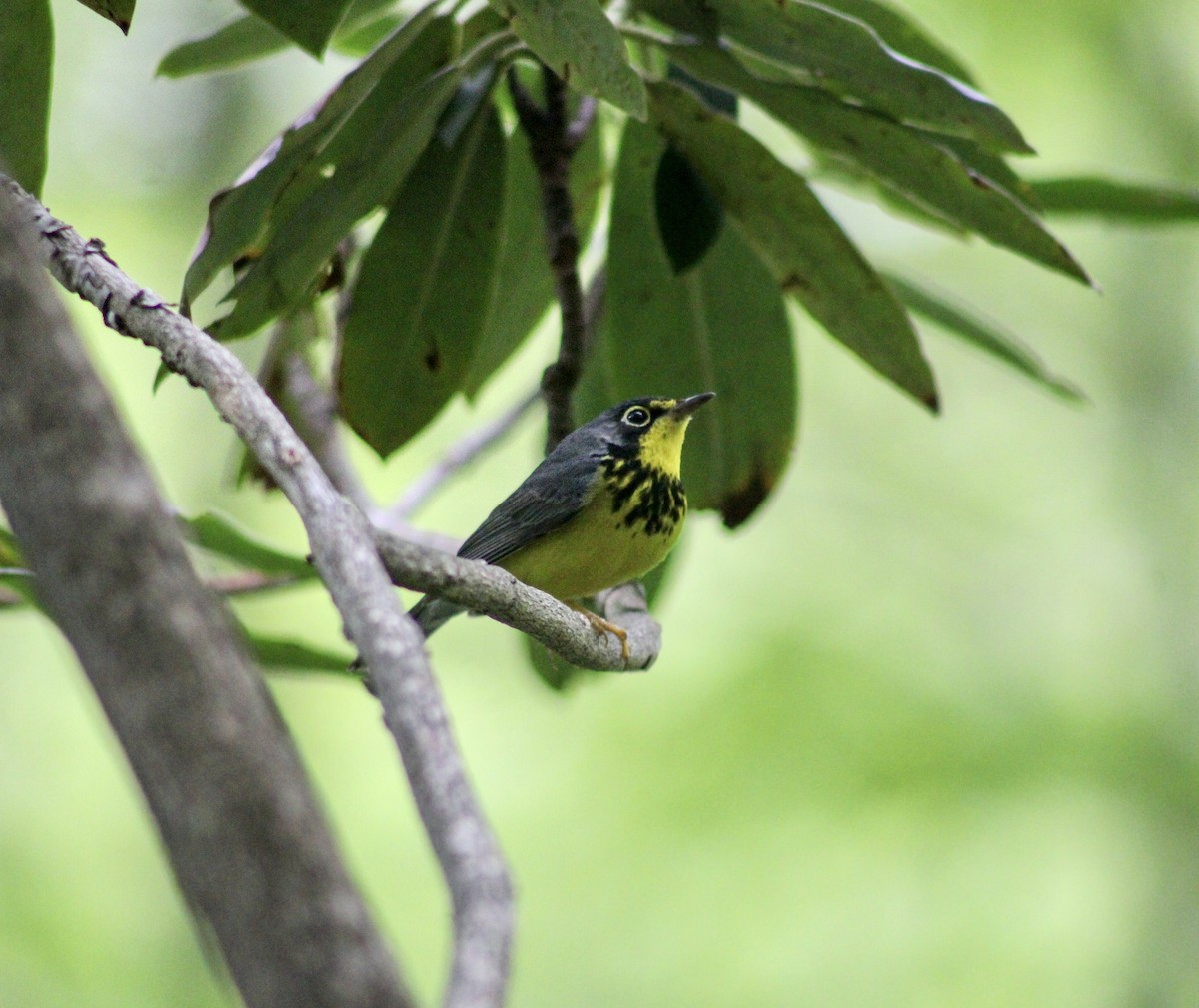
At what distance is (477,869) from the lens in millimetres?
1006

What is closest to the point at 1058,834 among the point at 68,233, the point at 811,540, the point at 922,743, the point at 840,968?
the point at 922,743

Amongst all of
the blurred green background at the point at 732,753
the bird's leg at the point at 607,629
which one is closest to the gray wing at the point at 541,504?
the bird's leg at the point at 607,629

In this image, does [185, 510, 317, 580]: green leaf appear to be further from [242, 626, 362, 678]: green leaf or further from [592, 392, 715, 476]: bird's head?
[592, 392, 715, 476]: bird's head

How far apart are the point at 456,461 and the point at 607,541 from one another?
129 centimetres

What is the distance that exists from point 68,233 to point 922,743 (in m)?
8.40

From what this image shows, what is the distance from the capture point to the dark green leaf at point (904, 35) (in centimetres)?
325

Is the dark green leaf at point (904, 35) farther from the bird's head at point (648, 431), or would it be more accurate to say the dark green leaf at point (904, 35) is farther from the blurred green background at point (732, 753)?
the blurred green background at point (732, 753)

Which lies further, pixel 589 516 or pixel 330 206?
pixel 589 516

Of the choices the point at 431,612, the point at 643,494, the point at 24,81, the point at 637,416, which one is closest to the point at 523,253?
the point at 637,416

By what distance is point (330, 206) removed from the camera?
105 inches

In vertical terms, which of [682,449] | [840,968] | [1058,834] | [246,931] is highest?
[682,449]

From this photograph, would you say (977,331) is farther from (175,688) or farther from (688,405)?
(175,688)

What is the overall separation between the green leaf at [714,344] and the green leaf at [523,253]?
39 cm

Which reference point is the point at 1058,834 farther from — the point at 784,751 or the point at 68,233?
the point at 68,233
